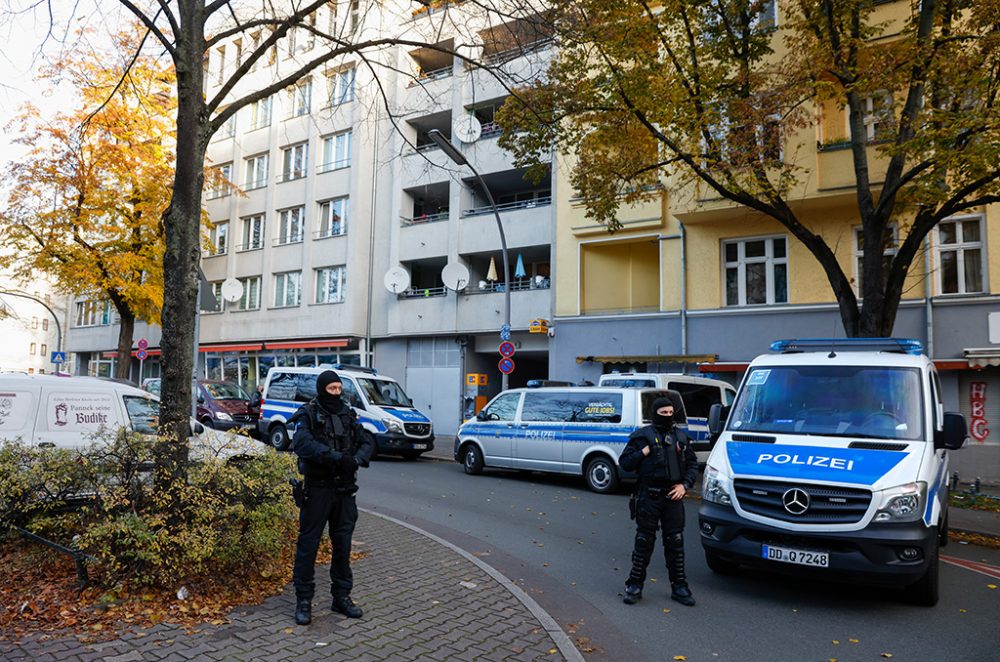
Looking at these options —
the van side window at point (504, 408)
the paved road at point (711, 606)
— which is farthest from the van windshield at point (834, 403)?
the van side window at point (504, 408)

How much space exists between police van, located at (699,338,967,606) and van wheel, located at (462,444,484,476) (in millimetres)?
7968

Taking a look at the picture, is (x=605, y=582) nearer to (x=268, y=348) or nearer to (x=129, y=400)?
(x=129, y=400)

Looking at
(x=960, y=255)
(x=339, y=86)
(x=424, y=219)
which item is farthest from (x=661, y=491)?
(x=424, y=219)

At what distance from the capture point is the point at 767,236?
60.2 feet

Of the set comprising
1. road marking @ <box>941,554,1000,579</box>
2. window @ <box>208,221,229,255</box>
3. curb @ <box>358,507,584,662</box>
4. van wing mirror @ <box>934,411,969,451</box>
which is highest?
window @ <box>208,221,229,255</box>

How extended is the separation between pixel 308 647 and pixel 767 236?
16.8 m

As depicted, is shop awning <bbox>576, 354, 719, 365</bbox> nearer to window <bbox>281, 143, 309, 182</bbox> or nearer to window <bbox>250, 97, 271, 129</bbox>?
window <bbox>281, 143, 309, 182</bbox>

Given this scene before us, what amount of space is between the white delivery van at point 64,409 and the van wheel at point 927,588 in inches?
280

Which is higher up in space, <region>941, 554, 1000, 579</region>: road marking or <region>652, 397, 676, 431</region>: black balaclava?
<region>652, 397, 676, 431</region>: black balaclava

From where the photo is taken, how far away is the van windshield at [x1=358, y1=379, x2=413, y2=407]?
16.8m

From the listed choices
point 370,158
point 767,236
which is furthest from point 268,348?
point 767,236

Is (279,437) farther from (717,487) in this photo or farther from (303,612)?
(717,487)

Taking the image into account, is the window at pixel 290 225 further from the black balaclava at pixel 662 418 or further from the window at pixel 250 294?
the black balaclava at pixel 662 418

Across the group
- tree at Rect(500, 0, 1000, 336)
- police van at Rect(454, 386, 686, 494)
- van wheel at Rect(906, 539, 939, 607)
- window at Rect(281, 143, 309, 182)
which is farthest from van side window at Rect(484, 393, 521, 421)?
window at Rect(281, 143, 309, 182)
